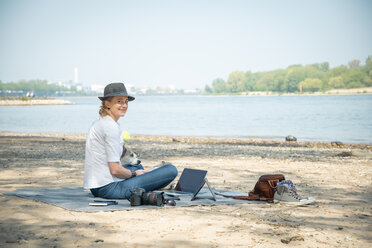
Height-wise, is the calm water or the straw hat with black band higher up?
the straw hat with black band

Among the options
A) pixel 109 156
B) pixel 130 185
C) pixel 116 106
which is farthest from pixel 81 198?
pixel 116 106

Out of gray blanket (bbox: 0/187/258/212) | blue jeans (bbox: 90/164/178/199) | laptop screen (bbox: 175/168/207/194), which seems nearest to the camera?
gray blanket (bbox: 0/187/258/212)

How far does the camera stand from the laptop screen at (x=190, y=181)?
6632mm

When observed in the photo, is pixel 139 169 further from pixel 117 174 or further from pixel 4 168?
pixel 4 168

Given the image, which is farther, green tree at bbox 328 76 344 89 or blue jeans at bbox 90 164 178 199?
green tree at bbox 328 76 344 89

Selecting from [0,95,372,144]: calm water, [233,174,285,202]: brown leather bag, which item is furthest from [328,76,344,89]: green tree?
[233,174,285,202]: brown leather bag

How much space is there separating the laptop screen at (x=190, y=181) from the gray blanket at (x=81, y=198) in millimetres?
158

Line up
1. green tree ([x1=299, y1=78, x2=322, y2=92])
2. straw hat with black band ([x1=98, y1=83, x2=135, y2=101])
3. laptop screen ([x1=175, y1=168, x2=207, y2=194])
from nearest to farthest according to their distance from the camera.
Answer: straw hat with black band ([x1=98, y1=83, x2=135, y2=101]) < laptop screen ([x1=175, y1=168, x2=207, y2=194]) < green tree ([x1=299, y1=78, x2=322, y2=92])

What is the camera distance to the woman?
18.6 ft

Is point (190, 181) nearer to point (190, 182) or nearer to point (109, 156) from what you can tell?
point (190, 182)

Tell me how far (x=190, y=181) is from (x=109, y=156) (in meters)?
1.61

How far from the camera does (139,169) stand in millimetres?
6441

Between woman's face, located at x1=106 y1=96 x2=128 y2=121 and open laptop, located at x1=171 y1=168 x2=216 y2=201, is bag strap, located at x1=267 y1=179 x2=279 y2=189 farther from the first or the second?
woman's face, located at x1=106 y1=96 x2=128 y2=121

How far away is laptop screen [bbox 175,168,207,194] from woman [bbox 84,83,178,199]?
807mm
